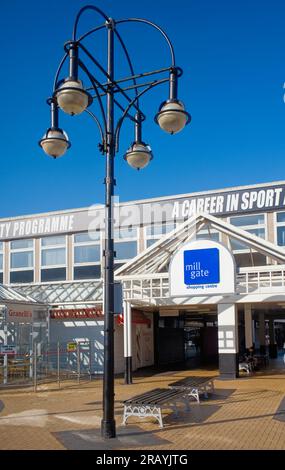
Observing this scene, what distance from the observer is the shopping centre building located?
1795cm

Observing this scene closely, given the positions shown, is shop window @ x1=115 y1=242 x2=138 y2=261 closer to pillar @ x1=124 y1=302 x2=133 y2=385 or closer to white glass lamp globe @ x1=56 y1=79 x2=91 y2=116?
pillar @ x1=124 y1=302 x2=133 y2=385

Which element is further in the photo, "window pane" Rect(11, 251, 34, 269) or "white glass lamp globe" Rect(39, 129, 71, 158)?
"window pane" Rect(11, 251, 34, 269)

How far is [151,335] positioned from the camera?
1004 inches

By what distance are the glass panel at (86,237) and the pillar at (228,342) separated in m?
11.5

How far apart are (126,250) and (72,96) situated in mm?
21165

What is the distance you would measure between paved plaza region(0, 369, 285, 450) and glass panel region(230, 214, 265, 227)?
1207 cm

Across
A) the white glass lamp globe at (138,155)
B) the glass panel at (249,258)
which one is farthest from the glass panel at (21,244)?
the white glass lamp globe at (138,155)

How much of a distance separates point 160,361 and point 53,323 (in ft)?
19.1

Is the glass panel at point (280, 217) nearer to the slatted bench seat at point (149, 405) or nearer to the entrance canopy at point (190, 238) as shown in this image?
the entrance canopy at point (190, 238)

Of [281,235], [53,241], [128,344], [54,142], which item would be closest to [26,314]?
[128,344]

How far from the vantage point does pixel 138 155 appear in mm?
9742

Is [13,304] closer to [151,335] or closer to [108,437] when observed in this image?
[151,335]

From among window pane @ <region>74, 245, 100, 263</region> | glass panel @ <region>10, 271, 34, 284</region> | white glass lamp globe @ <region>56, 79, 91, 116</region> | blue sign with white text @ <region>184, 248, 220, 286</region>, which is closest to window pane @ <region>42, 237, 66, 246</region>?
window pane @ <region>74, 245, 100, 263</region>
